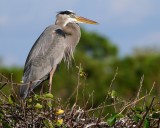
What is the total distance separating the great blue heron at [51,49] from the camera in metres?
7.43

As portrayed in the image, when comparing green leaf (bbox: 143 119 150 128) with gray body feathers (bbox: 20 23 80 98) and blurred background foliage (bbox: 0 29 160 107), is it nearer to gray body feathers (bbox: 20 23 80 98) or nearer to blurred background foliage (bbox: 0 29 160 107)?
gray body feathers (bbox: 20 23 80 98)

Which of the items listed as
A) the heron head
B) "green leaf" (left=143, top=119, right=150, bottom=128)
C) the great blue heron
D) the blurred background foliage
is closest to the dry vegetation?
"green leaf" (left=143, top=119, right=150, bottom=128)

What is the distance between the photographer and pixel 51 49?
757cm

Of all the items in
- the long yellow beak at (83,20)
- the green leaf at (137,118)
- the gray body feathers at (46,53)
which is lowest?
the gray body feathers at (46,53)

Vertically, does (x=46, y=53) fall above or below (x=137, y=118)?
below

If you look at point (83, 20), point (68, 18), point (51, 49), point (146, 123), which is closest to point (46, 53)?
point (51, 49)

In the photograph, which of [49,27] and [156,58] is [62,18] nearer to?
[49,27]

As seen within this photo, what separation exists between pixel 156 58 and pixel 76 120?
42.0 ft

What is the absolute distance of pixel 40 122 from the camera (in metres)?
4.42

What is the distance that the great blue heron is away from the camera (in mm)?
7430

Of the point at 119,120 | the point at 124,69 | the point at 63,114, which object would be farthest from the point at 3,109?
the point at 124,69

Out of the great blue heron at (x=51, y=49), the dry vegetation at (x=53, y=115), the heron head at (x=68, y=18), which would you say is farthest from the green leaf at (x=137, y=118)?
the heron head at (x=68, y=18)

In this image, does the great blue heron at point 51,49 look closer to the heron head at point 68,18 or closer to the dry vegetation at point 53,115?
the heron head at point 68,18

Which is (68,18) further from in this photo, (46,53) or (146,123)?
(146,123)
